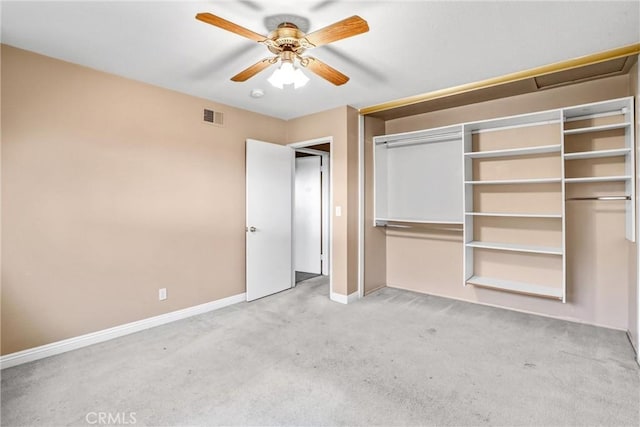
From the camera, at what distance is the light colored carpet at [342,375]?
1920 millimetres

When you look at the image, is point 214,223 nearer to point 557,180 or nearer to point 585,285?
point 557,180

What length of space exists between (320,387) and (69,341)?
2.20 m

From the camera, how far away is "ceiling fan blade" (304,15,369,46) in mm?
1699

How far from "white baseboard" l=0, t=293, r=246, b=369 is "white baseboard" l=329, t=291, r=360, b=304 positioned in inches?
50.8

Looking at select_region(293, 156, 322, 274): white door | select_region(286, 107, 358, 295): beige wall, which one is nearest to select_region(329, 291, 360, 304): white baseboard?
select_region(286, 107, 358, 295): beige wall

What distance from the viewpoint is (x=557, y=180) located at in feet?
10.1

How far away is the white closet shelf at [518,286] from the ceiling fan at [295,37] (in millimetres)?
2658

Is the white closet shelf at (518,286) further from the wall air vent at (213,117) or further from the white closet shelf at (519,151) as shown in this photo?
the wall air vent at (213,117)

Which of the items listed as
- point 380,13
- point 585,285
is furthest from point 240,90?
point 585,285

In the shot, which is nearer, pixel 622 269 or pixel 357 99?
pixel 622 269

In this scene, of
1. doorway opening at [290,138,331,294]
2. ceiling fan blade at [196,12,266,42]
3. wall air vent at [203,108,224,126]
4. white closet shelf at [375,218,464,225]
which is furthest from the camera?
doorway opening at [290,138,331,294]

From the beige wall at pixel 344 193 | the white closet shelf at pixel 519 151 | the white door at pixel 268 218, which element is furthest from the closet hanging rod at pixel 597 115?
the white door at pixel 268 218

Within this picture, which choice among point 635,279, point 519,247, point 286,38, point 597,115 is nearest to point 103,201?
point 286,38

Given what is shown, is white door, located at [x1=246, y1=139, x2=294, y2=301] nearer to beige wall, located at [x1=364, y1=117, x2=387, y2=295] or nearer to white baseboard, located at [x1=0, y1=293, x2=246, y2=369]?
white baseboard, located at [x1=0, y1=293, x2=246, y2=369]
